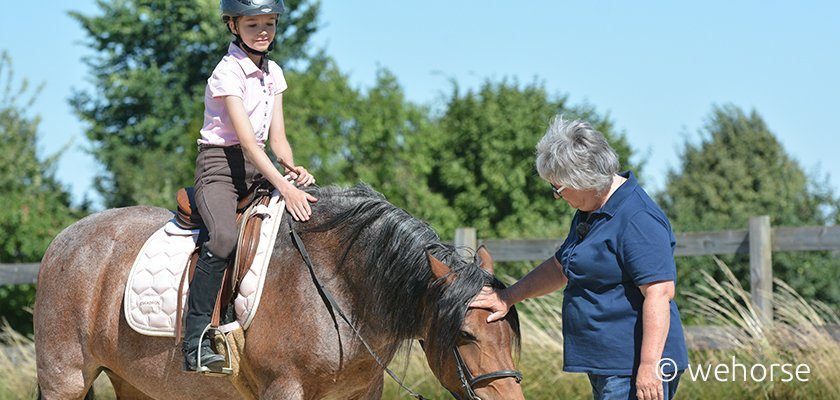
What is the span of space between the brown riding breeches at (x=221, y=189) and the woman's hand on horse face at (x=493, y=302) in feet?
4.00

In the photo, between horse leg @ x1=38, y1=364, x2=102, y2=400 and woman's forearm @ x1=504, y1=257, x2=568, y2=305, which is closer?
woman's forearm @ x1=504, y1=257, x2=568, y2=305

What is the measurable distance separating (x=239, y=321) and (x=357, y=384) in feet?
2.05

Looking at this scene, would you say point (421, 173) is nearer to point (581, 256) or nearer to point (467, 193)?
point (467, 193)

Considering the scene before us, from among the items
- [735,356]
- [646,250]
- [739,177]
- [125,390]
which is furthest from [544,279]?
[739,177]

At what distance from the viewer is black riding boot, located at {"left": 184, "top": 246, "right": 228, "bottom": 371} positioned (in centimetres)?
471

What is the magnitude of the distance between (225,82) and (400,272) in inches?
49.3

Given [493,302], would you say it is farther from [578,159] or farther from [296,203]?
[296,203]

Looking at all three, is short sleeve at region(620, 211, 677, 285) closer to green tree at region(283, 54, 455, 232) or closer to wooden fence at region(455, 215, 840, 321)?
wooden fence at region(455, 215, 840, 321)

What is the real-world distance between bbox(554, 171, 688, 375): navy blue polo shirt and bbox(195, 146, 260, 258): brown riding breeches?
1639 mm

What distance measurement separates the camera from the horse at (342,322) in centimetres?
423

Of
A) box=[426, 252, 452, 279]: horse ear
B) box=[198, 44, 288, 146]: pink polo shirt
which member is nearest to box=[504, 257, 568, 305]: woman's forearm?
box=[426, 252, 452, 279]: horse ear

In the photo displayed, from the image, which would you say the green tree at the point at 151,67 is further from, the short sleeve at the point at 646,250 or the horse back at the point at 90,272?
the short sleeve at the point at 646,250

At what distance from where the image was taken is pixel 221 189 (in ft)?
16.2

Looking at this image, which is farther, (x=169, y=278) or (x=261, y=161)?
(x=169, y=278)
